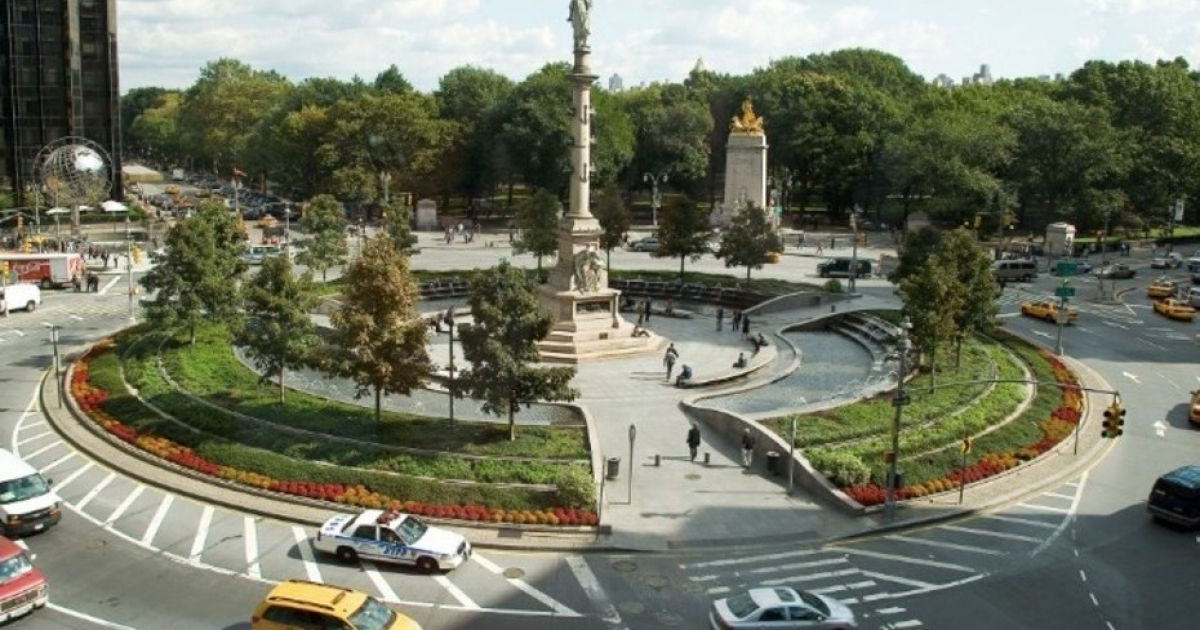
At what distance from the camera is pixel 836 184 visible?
106 metres

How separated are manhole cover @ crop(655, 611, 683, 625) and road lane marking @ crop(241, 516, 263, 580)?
944cm

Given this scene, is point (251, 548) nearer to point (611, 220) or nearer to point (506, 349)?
point (506, 349)

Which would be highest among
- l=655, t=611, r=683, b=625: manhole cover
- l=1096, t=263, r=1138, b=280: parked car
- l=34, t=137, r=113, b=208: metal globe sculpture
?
l=34, t=137, r=113, b=208: metal globe sculpture

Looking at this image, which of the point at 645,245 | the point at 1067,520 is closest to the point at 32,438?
the point at 1067,520

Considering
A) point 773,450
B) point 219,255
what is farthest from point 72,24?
point 773,450

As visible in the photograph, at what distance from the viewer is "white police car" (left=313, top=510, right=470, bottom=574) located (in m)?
26.0

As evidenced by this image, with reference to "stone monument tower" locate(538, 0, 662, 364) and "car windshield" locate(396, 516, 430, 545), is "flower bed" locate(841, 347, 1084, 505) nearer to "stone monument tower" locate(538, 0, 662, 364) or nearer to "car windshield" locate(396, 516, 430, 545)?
"car windshield" locate(396, 516, 430, 545)

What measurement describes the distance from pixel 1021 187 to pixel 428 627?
270 ft

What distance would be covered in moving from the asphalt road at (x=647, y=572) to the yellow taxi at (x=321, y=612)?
1.64 meters

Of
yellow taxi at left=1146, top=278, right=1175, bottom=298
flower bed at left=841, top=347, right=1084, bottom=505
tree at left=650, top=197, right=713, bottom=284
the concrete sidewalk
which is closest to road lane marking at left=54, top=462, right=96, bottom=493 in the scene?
the concrete sidewalk

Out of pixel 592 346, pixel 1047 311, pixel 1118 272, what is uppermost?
pixel 1118 272

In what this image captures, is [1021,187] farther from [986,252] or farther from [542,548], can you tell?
[542,548]

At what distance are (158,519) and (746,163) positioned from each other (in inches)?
2917

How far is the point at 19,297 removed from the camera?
195 feet
